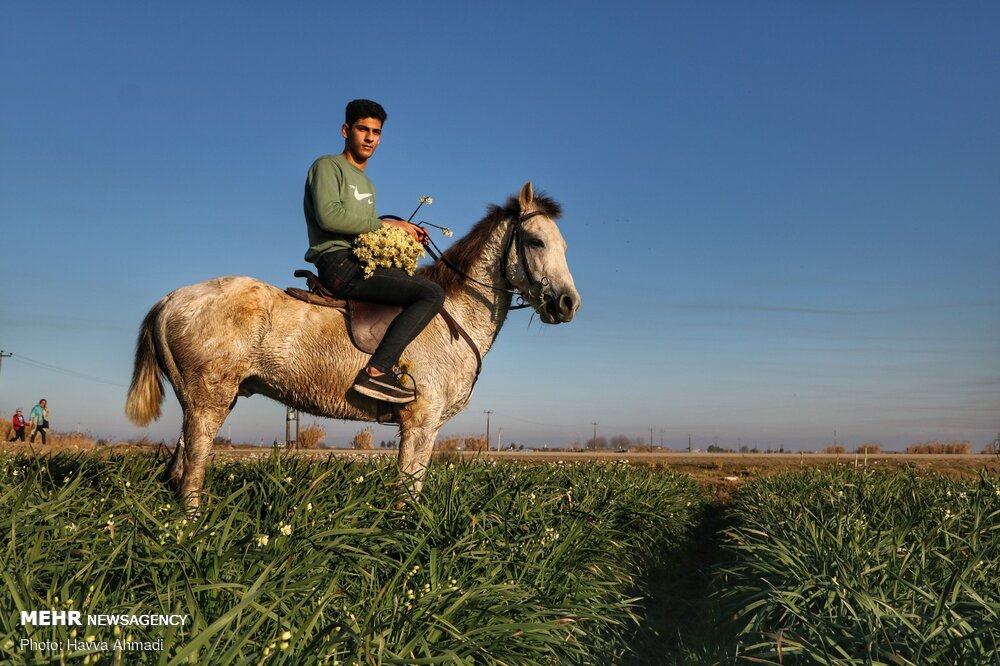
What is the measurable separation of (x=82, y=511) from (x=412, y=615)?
3.02 meters

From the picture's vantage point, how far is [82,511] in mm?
5359

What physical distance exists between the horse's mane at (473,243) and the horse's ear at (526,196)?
0.25 ft

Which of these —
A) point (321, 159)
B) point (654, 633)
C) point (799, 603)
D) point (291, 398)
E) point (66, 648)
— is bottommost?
point (654, 633)

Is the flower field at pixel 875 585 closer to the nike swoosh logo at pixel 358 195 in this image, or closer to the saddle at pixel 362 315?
the saddle at pixel 362 315

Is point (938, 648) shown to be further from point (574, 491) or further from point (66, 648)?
point (574, 491)

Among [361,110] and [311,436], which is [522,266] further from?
[311,436]

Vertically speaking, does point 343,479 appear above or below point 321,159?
below

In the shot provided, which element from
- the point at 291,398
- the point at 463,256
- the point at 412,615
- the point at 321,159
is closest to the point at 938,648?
the point at 412,615

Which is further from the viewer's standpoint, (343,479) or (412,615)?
(343,479)

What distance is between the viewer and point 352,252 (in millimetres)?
7074

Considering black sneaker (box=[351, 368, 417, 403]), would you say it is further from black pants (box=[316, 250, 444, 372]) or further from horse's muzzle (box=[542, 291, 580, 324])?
horse's muzzle (box=[542, 291, 580, 324])

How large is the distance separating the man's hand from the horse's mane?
0.27m

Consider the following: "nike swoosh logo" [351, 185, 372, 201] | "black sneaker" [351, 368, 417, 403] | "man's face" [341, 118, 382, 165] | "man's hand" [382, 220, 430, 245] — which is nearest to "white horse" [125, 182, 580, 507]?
"black sneaker" [351, 368, 417, 403]

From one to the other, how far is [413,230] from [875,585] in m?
5.13
